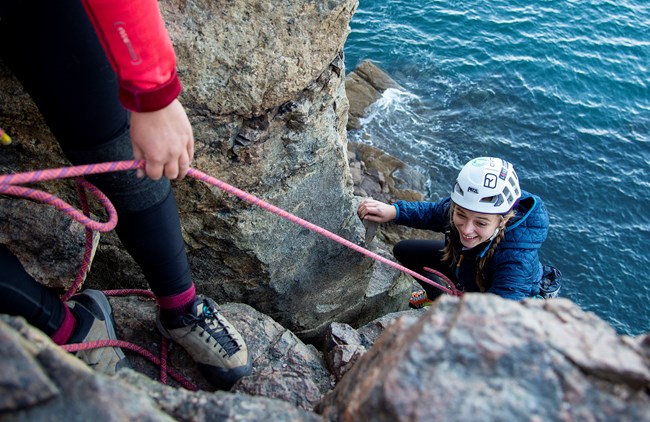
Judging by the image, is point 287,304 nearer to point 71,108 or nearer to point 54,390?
point 71,108

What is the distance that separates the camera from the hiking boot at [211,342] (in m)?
2.79

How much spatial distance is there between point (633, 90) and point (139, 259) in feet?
45.2

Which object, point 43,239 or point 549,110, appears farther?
point 549,110

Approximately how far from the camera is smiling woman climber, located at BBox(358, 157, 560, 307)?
12.5 ft

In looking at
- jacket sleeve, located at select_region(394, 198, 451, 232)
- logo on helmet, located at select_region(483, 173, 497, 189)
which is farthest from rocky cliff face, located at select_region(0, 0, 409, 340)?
logo on helmet, located at select_region(483, 173, 497, 189)

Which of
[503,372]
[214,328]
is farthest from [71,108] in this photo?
[503,372]

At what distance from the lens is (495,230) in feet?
13.0

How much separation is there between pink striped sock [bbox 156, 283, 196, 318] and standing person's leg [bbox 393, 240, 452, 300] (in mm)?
2840

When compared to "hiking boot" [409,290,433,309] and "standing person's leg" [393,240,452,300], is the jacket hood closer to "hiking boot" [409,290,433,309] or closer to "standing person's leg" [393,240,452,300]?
"standing person's leg" [393,240,452,300]

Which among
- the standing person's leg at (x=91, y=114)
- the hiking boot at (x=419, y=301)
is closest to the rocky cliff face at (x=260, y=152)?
the standing person's leg at (x=91, y=114)

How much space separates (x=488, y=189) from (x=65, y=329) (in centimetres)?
300

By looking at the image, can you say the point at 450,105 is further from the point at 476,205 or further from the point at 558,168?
the point at 476,205

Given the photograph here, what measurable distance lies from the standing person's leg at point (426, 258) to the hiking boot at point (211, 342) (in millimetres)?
2616

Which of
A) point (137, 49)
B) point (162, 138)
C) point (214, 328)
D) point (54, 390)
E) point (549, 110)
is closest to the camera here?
point (54, 390)
